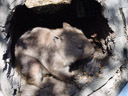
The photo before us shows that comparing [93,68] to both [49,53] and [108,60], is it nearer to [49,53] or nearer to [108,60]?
[108,60]

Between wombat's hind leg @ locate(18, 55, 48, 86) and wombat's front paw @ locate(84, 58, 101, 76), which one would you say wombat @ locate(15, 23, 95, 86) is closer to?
wombat's hind leg @ locate(18, 55, 48, 86)

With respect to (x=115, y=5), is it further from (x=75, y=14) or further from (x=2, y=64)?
(x=2, y=64)

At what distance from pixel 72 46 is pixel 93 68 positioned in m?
0.53

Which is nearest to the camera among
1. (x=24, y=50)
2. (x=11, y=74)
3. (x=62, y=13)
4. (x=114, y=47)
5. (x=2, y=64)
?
(x=2, y=64)

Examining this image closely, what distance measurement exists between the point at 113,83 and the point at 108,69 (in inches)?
9.5

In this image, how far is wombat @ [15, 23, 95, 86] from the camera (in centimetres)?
289

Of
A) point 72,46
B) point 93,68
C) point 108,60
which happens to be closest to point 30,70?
point 72,46

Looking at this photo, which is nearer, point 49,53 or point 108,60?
point 108,60

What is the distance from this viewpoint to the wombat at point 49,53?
289 cm

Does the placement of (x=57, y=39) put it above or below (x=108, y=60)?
above

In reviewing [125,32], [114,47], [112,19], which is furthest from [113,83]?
[112,19]

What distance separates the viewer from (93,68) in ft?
10.0

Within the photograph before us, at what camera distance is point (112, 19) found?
2609 mm

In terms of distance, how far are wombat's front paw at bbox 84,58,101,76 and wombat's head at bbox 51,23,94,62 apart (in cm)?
14
